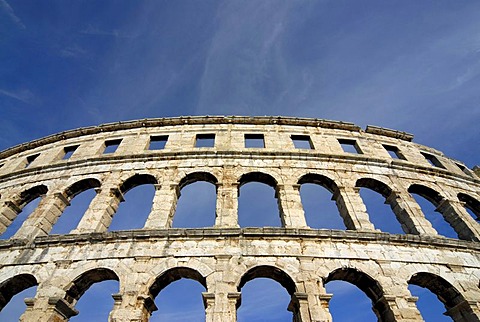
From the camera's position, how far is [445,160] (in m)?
16.0

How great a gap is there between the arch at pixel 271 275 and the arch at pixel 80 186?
726cm

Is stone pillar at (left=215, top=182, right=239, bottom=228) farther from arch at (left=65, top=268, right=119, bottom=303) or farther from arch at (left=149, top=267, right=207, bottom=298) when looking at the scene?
arch at (left=65, top=268, right=119, bottom=303)

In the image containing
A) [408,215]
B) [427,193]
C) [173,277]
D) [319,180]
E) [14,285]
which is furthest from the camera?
[427,193]

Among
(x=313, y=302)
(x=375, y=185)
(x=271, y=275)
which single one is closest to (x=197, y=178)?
(x=271, y=275)

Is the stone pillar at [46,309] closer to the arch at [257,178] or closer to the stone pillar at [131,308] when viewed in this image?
the stone pillar at [131,308]

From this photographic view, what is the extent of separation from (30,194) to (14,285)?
16.4ft

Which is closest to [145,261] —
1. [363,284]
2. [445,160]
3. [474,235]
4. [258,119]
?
[363,284]

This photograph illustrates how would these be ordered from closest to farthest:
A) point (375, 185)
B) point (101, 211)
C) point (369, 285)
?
1. point (369, 285)
2. point (101, 211)
3. point (375, 185)

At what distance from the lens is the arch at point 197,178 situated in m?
11.7

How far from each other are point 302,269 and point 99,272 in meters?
5.87

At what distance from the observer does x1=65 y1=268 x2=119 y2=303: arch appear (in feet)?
27.4

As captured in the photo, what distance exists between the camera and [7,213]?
39.3 feet

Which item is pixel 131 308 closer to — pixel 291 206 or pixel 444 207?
pixel 291 206

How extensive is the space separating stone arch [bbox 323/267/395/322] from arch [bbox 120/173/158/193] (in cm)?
738
